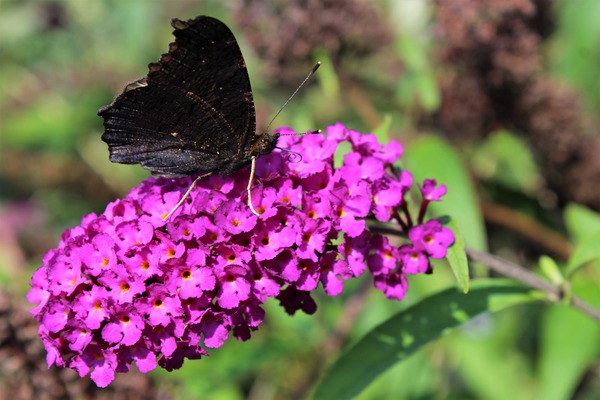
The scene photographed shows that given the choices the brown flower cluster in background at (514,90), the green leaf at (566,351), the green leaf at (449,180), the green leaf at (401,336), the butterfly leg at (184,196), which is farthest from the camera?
the brown flower cluster in background at (514,90)

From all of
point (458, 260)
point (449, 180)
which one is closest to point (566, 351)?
point (449, 180)

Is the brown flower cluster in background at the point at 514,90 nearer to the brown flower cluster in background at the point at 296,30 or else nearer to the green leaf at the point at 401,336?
the brown flower cluster in background at the point at 296,30

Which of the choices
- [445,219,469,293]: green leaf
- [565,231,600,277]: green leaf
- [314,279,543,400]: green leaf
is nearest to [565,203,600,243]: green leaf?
[565,231,600,277]: green leaf

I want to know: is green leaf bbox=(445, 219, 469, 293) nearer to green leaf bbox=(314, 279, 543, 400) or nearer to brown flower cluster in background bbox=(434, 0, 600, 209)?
green leaf bbox=(314, 279, 543, 400)

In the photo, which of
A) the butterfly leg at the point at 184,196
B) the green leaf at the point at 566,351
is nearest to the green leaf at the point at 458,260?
the butterfly leg at the point at 184,196

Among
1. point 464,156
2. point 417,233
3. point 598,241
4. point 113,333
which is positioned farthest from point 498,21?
point 113,333

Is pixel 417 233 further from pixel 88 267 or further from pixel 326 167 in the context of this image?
pixel 88 267
